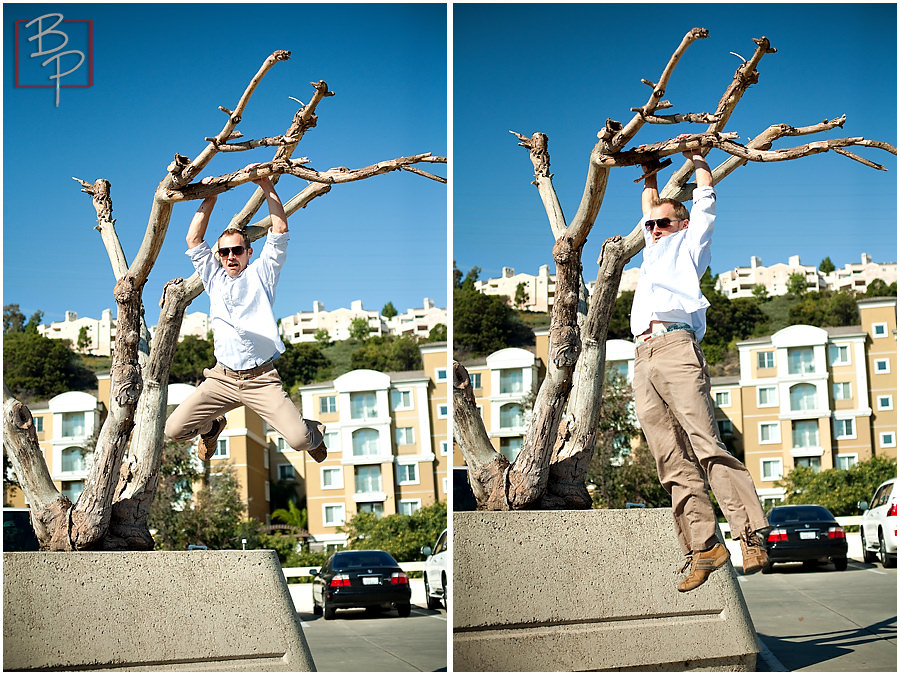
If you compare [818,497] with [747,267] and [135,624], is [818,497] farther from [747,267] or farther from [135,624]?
[135,624]

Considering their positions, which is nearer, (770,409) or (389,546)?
(389,546)

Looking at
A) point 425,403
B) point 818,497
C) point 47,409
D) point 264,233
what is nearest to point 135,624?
point 264,233

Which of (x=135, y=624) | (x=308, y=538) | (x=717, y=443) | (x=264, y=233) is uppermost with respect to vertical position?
(x=264, y=233)

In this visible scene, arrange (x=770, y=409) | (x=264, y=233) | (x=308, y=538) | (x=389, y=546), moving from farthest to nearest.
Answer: (x=770, y=409) < (x=308, y=538) < (x=389, y=546) < (x=264, y=233)

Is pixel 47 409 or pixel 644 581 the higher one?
pixel 47 409

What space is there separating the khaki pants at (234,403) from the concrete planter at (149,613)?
0.79m

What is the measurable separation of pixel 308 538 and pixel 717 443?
12302 millimetres

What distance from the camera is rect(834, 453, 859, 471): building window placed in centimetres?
1741

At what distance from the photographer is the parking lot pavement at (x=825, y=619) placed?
5.62 m

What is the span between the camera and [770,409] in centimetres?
1867

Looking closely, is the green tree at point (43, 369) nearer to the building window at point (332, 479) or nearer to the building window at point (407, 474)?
the building window at point (332, 479)

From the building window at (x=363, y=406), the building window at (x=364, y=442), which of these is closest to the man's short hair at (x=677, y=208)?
the building window at (x=363, y=406)

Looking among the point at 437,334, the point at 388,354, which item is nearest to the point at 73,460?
the point at 388,354

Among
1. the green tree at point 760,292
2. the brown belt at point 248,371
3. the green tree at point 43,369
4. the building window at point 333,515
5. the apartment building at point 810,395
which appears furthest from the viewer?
the apartment building at point 810,395
